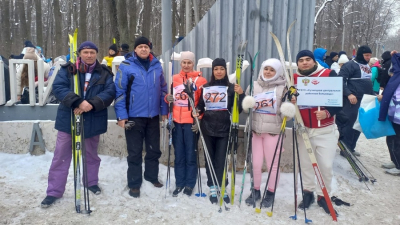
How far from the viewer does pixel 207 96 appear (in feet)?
13.1

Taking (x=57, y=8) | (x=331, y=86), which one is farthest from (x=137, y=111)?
(x=57, y=8)

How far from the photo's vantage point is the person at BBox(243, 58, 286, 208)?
12.4 feet

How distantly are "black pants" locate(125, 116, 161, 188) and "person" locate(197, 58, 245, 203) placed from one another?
0.66m

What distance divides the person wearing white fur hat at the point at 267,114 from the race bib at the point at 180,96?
778 millimetres

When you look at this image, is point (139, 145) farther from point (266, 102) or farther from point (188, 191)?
point (266, 102)

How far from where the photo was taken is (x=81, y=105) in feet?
11.9

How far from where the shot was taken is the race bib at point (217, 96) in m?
3.97

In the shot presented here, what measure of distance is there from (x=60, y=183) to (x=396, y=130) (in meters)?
5.07

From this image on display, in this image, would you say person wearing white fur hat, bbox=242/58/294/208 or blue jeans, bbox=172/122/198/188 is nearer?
person wearing white fur hat, bbox=242/58/294/208

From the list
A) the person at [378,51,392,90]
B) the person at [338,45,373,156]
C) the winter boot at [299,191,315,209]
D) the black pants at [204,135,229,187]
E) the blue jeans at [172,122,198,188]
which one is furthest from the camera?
the person at [378,51,392,90]

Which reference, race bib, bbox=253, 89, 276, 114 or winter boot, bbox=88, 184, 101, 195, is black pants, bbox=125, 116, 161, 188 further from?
race bib, bbox=253, 89, 276, 114

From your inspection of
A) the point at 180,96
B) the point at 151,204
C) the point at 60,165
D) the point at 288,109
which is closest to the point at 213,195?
the point at 151,204

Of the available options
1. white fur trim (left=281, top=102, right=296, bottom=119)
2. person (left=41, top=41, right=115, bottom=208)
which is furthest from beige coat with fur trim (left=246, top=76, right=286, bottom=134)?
person (left=41, top=41, right=115, bottom=208)

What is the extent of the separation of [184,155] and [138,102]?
93 centimetres
